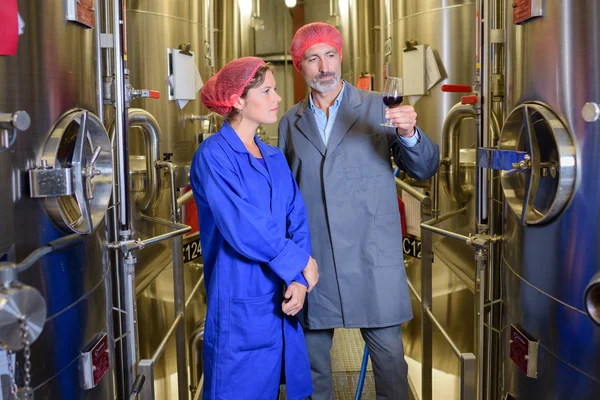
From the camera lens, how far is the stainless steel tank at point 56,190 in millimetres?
1359

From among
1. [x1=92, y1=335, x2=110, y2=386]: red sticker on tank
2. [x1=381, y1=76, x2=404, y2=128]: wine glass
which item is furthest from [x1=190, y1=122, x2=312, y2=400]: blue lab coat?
[x1=381, y1=76, x2=404, y2=128]: wine glass

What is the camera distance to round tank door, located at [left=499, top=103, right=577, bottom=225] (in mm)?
1449

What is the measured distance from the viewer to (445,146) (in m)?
2.81

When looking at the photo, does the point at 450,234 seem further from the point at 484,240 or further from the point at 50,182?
the point at 50,182

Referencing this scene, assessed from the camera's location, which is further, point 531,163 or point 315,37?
point 315,37

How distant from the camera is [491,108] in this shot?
2.05 meters

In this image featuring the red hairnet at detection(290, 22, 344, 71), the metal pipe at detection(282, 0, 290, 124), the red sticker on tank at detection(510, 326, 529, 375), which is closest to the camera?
the red sticker on tank at detection(510, 326, 529, 375)

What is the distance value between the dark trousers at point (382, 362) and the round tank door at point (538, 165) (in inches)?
26.5

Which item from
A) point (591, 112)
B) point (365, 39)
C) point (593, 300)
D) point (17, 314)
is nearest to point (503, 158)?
point (591, 112)

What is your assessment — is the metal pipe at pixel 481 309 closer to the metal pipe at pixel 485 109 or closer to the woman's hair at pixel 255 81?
the metal pipe at pixel 485 109

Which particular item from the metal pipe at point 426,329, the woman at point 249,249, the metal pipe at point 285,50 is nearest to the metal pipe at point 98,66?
the woman at point 249,249

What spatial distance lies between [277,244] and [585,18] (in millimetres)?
991

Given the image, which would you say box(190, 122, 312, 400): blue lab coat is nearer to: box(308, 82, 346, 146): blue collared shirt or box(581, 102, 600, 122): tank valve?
box(308, 82, 346, 146): blue collared shirt

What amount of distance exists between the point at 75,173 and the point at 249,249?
0.57m
